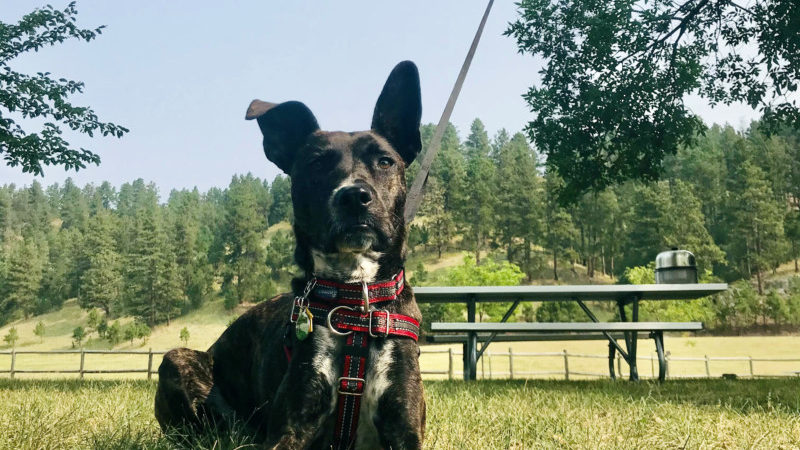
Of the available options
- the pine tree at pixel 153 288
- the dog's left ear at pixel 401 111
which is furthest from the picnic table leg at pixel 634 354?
the pine tree at pixel 153 288

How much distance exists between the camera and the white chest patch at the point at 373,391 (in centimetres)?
246

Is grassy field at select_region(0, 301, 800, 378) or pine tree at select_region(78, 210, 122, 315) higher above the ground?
pine tree at select_region(78, 210, 122, 315)

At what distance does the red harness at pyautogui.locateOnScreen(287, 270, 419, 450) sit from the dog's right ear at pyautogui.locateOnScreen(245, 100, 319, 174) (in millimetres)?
803

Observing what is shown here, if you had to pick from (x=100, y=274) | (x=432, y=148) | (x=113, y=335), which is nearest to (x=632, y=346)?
(x=432, y=148)

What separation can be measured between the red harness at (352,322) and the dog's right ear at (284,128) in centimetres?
80

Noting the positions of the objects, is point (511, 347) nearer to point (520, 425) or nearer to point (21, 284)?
point (520, 425)

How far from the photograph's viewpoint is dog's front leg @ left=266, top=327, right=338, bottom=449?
241 cm

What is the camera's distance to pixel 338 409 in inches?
96.8

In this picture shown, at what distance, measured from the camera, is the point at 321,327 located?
8.27 ft

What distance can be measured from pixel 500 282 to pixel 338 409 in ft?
166

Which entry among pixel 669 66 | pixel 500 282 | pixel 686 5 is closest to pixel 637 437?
pixel 669 66

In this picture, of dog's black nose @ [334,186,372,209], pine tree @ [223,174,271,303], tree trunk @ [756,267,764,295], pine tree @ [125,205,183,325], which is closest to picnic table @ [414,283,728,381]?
A: dog's black nose @ [334,186,372,209]

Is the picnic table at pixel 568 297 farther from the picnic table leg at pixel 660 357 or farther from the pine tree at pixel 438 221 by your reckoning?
the pine tree at pixel 438 221

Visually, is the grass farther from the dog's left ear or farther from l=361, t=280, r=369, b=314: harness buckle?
the dog's left ear
